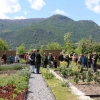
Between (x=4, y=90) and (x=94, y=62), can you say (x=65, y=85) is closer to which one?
(x=4, y=90)

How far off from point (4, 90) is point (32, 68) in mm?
9742

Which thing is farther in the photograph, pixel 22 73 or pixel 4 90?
pixel 22 73

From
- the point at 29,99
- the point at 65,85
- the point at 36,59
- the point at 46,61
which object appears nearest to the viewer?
the point at 29,99

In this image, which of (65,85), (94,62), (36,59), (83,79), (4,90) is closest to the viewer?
(4,90)

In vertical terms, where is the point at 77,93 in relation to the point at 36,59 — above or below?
below

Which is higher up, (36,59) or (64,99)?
(36,59)

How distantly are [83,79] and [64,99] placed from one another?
6139mm

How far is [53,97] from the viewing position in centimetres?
1000

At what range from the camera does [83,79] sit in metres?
15.7

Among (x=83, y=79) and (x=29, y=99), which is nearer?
(x=29, y=99)

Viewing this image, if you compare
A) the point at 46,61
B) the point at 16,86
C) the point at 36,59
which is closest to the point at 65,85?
the point at 16,86

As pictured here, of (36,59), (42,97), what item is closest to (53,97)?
(42,97)

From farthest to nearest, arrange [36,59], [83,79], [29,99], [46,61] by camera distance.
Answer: [46,61] → [36,59] → [83,79] → [29,99]

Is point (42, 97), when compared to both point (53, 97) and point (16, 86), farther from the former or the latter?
point (16, 86)
